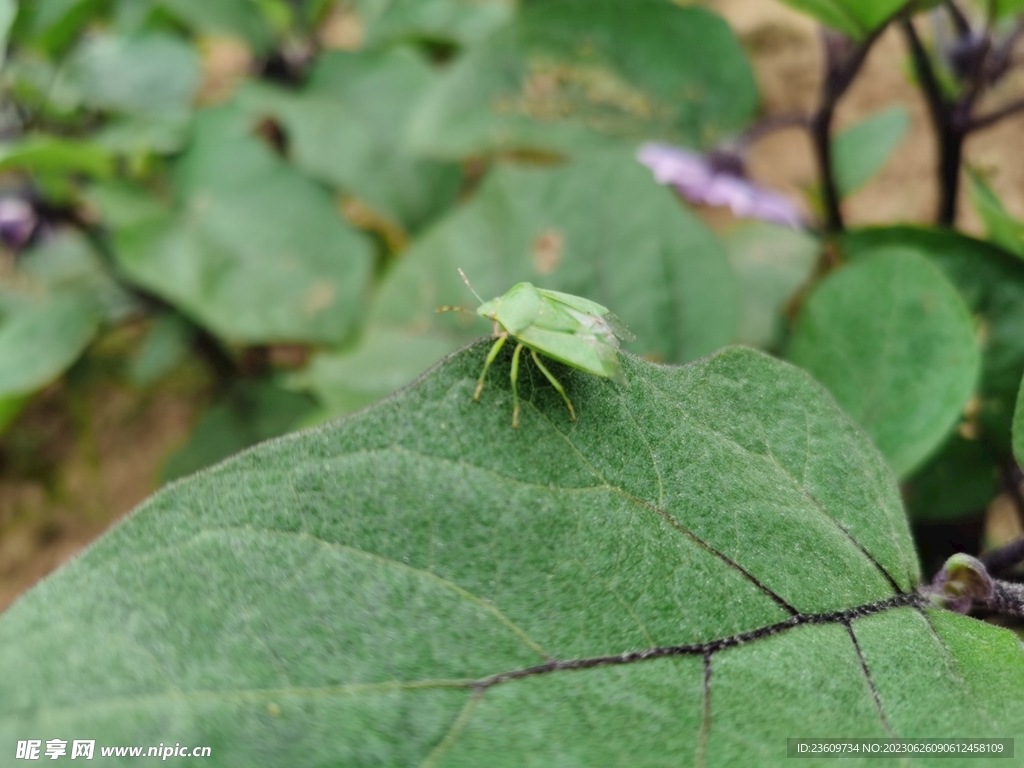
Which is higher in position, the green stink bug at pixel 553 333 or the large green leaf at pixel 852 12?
the large green leaf at pixel 852 12

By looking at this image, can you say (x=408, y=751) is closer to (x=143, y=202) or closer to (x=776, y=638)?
(x=776, y=638)

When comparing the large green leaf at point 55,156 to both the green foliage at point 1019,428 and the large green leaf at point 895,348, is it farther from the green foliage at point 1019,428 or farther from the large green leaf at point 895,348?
the green foliage at point 1019,428

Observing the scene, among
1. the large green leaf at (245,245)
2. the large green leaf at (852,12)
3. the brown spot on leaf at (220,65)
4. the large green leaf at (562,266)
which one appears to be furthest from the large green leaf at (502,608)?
the brown spot on leaf at (220,65)

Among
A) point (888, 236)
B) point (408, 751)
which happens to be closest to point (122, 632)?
point (408, 751)

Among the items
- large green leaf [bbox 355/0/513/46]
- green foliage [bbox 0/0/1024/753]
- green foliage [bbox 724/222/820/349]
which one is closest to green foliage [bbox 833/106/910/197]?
green foliage [bbox 0/0/1024/753]

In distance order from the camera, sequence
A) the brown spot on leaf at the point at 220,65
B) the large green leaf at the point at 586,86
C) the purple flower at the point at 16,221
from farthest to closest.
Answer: the brown spot on leaf at the point at 220,65
the purple flower at the point at 16,221
the large green leaf at the point at 586,86

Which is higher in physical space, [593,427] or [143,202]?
[593,427]
